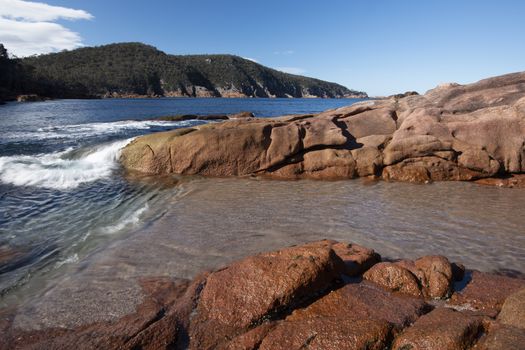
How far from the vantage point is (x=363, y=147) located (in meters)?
13.8

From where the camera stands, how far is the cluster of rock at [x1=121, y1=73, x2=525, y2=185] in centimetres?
1266

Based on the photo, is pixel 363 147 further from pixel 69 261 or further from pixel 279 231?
pixel 69 261

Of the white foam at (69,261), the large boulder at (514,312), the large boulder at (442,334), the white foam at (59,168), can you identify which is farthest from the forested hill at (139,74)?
the large boulder at (514,312)

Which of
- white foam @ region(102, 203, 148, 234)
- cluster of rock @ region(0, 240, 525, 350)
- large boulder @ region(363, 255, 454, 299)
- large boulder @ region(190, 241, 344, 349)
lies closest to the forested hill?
white foam @ region(102, 203, 148, 234)

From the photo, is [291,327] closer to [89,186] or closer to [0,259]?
[0,259]

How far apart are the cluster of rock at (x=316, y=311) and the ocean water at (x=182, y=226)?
1.84 feet

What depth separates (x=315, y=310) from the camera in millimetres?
4273

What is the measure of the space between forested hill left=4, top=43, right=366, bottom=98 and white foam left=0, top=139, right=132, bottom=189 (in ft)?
307

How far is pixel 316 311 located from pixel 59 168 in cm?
1279

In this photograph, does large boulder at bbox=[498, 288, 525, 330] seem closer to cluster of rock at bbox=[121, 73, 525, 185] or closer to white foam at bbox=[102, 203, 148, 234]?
white foam at bbox=[102, 203, 148, 234]

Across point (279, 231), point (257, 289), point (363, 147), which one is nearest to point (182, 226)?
point (279, 231)

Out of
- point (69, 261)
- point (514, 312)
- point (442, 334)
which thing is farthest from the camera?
point (69, 261)

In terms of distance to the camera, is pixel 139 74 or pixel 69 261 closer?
pixel 69 261

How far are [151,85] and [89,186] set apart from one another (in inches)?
5292
